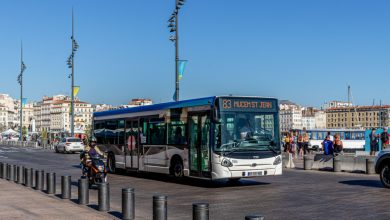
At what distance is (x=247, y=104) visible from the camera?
659 inches

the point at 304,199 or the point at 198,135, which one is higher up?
the point at 198,135

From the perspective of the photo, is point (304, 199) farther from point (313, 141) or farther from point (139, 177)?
point (313, 141)

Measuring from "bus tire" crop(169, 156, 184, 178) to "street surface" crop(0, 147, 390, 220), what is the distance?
364 millimetres

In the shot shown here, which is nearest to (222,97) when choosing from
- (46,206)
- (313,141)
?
(46,206)

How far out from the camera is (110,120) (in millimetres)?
24047

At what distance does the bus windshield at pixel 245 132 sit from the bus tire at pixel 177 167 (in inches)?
95.0

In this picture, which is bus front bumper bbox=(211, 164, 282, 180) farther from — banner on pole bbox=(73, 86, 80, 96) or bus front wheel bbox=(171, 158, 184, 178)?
banner on pole bbox=(73, 86, 80, 96)

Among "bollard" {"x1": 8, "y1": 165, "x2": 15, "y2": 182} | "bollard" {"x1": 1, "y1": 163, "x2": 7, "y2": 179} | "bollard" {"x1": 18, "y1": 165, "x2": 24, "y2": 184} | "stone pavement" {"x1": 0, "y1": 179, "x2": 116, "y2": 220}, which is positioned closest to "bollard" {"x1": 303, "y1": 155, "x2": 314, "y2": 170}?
"bollard" {"x1": 18, "y1": 165, "x2": 24, "y2": 184}

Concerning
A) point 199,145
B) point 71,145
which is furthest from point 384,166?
point 71,145

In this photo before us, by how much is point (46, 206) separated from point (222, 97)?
6421 mm

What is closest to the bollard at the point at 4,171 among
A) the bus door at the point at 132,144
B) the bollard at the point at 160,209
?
the bus door at the point at 132,144

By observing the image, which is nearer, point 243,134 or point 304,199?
point 304,199

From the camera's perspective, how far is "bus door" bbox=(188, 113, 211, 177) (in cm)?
1648

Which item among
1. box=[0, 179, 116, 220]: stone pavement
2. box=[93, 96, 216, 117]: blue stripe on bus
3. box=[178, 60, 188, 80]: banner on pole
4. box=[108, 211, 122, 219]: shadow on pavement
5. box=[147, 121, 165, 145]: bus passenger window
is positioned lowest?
box=[108, 211, 122, 219]: shadow on pavement
